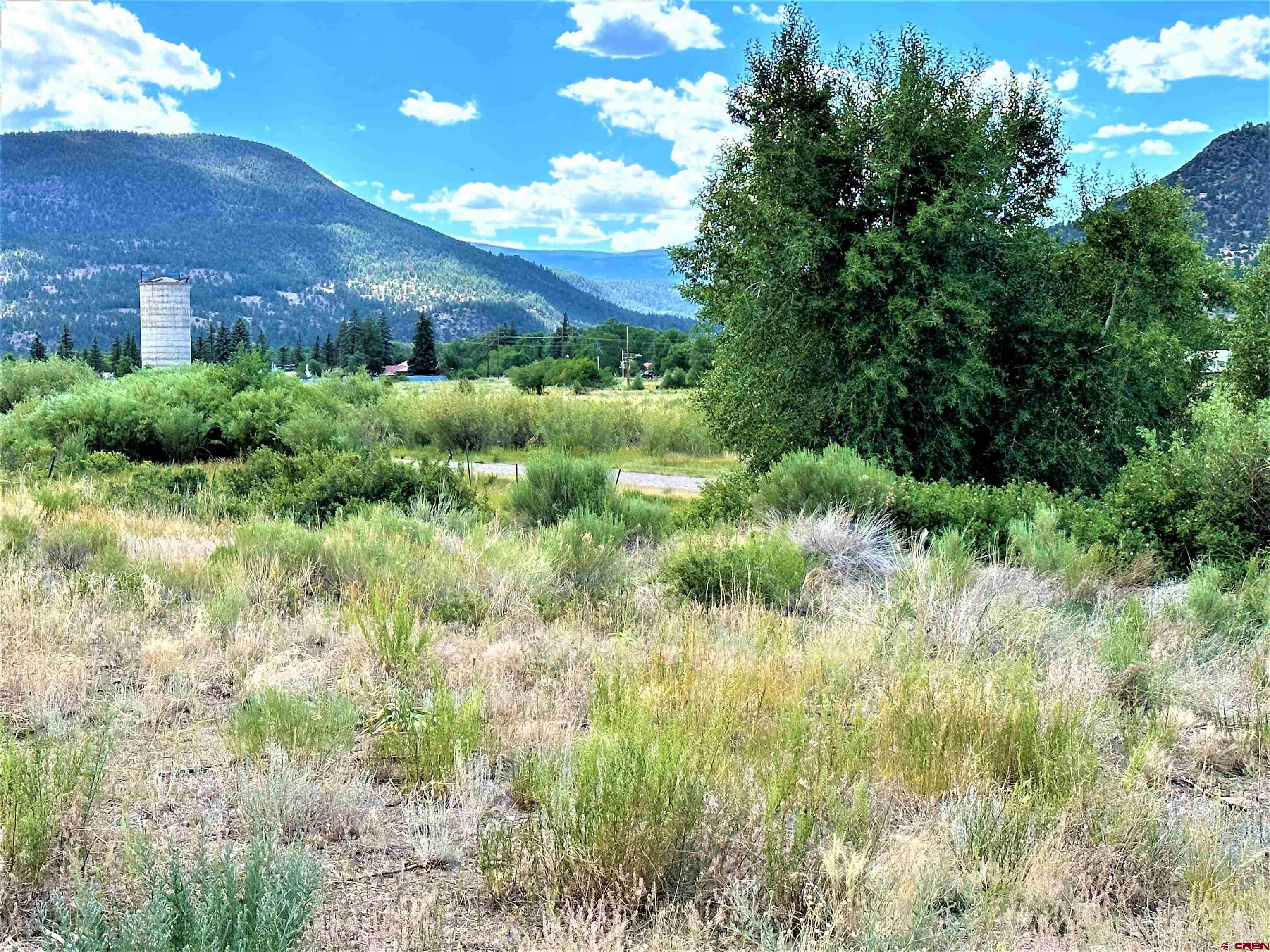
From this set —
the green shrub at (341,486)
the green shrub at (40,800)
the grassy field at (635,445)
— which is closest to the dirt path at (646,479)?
the grassy field at (635,445)

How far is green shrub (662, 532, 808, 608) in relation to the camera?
7.59 m

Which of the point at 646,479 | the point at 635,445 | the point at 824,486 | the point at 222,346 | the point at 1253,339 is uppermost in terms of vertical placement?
the point at 1253,339

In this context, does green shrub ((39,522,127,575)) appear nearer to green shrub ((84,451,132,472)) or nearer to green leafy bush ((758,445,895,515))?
green leafy bush ((758,445,895,515))

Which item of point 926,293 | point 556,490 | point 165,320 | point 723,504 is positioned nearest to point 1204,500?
point 723,504

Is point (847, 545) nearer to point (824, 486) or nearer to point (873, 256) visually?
point (824, 486)

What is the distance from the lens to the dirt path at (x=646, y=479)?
22219 mm

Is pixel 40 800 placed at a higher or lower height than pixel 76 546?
higher

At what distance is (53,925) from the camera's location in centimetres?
314

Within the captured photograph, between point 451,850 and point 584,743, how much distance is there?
25.1 inches

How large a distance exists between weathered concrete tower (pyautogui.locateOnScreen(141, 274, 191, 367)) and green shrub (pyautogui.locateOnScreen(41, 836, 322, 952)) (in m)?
49.4

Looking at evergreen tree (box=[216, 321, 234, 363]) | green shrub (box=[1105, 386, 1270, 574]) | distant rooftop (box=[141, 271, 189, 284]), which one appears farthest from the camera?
evergreen tree (box=[216, 321, 234, 363])

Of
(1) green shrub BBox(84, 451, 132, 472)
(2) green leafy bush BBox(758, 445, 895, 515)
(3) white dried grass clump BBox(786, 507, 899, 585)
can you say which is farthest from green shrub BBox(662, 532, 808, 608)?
(1) green shrub BBox(84, 451, 132, 472)

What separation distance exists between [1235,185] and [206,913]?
68995 mm

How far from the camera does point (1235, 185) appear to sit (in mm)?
58219
